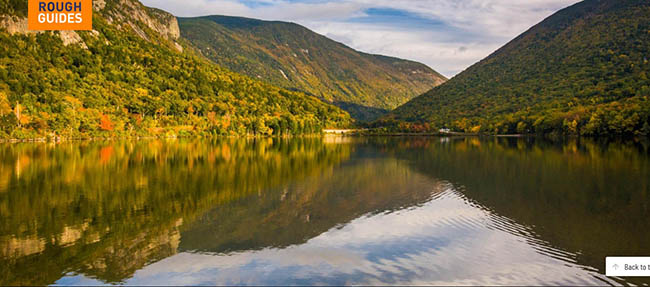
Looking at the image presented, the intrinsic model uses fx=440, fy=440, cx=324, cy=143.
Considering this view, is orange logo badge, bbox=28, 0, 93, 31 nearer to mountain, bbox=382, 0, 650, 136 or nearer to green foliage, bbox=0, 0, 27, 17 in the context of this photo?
green foliage, bbox=0, 0, 27, 17

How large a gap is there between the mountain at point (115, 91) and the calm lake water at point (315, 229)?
6232 centimetres

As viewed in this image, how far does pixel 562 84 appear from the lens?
133 meters

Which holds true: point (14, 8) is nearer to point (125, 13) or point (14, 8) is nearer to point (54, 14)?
point (54, 14)

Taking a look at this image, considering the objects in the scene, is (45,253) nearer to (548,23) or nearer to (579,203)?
(579,203)

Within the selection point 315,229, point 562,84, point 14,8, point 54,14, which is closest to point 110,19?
point 14,8

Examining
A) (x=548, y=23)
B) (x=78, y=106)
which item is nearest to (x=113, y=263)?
(x=78, y=106)

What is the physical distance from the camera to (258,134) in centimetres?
12625

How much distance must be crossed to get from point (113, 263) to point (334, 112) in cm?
17778

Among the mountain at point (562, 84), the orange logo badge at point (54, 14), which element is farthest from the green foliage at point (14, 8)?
the mountain at point (562, 84)

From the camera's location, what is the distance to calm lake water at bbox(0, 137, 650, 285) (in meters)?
10.8

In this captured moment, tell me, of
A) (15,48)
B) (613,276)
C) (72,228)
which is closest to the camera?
(613,276)

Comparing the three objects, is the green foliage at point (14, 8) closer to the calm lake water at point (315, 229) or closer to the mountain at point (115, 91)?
the mountain at point (115, 91)

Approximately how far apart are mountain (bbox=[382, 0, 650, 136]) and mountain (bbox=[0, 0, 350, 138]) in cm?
5181

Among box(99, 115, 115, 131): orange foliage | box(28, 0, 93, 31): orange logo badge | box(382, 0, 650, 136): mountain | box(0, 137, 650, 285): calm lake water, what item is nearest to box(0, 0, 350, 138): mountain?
box(99, 115, 115, 131): orange foliage
